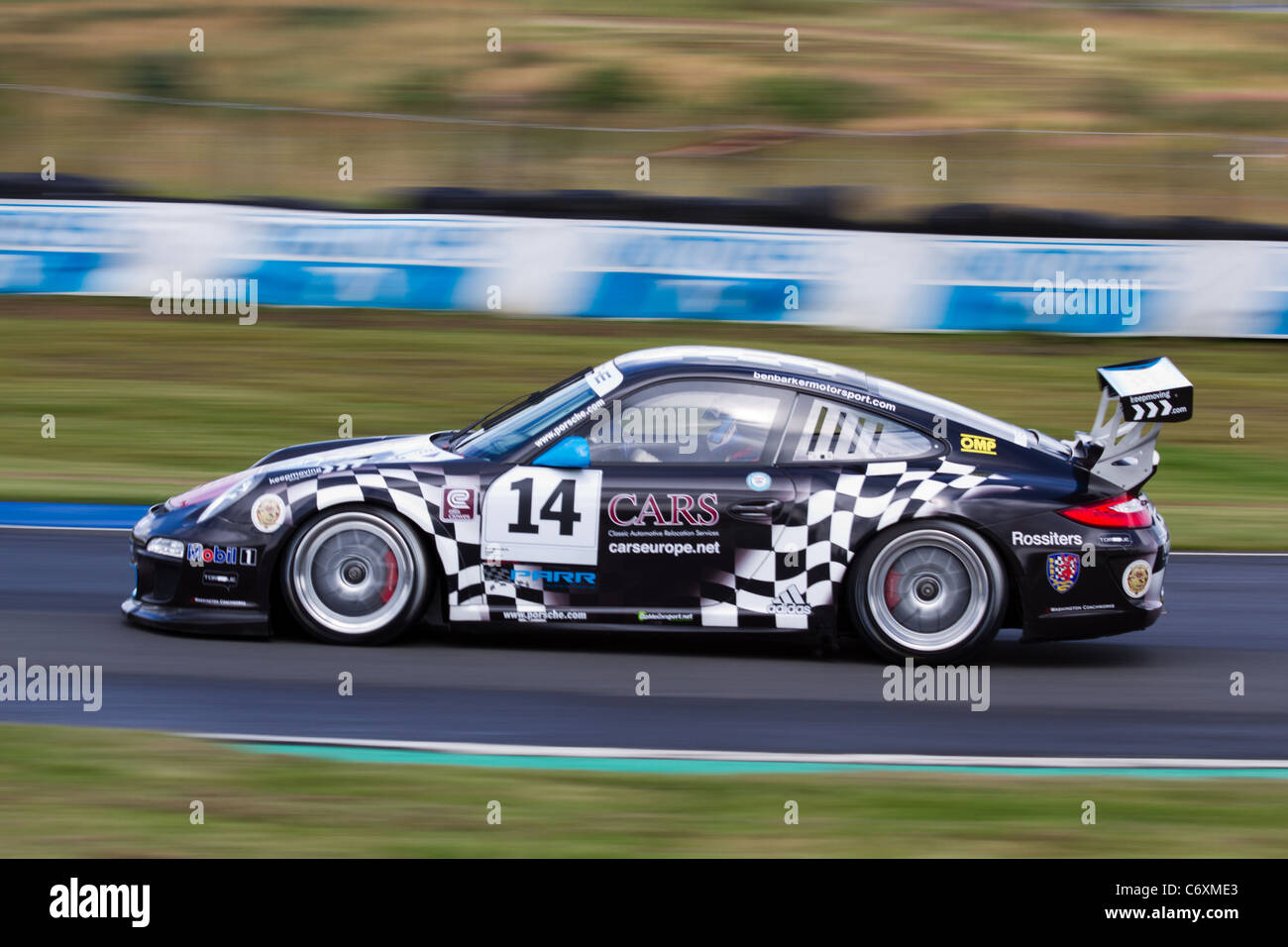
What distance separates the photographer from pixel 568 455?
653 centimetres

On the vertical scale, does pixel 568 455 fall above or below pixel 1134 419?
below

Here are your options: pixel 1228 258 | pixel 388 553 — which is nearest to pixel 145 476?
pixel 388 553

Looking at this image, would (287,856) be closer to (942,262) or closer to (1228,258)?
(942,262)

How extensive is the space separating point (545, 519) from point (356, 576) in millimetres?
873

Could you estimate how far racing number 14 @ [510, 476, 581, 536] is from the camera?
6.47 meters

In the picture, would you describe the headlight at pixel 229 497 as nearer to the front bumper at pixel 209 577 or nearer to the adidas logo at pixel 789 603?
the front bumper at pixel 209 577

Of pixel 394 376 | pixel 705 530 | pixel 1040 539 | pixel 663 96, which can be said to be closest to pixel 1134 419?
pixel 1040 539

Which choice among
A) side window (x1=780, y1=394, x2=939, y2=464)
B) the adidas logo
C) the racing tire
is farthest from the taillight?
the racing tire

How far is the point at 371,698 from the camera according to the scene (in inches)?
237

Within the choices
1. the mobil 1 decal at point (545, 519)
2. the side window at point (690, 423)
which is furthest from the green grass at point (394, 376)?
the side window at point (690, 423)

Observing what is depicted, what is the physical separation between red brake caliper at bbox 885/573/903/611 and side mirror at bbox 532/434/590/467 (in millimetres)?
1371

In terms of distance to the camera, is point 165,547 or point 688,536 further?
point 165,547
